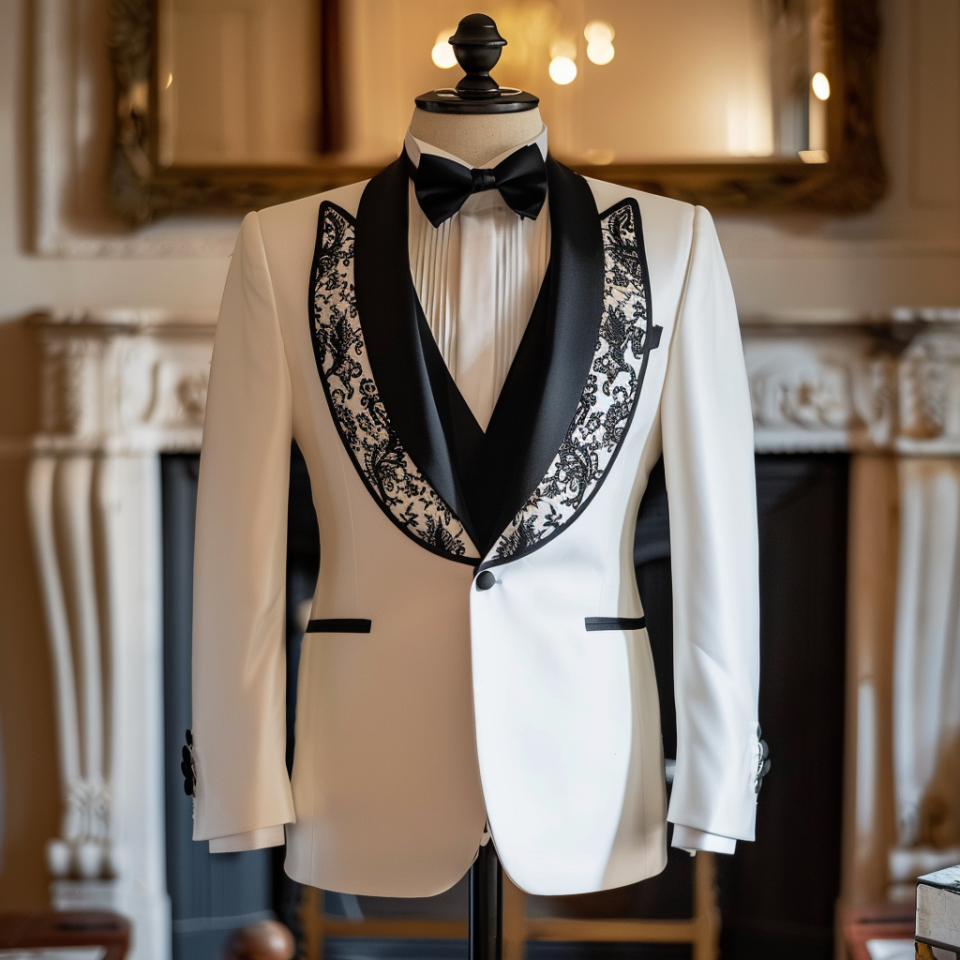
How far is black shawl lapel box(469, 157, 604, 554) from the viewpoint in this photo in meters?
1.05

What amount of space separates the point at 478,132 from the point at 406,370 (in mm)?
313

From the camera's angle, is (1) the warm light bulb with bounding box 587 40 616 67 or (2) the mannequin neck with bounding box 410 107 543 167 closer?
(2) the mannequin neck with bounding box 410 107 543 167

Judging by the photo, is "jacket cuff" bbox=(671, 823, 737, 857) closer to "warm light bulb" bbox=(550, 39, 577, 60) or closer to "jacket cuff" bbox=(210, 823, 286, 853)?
"jacket cuff" bbox=(210, 823, 286, 853)

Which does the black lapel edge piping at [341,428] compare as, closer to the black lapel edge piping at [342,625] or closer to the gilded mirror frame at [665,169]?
the black lapel edge piping at [342,625]

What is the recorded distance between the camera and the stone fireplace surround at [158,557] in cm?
193

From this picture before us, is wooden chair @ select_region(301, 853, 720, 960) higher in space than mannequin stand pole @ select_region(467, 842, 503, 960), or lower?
lower

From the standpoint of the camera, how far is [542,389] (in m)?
1.05

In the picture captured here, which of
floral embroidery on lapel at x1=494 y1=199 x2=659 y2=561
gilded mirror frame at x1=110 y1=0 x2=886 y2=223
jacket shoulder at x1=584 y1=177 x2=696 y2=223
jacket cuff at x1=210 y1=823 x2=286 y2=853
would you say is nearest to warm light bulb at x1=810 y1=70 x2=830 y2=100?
gilded mirror frame at x1=110 y1=0 x2=886 y2=223

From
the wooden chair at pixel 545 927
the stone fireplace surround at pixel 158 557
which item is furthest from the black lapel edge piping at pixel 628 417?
the wooden chair at pixel 545 927

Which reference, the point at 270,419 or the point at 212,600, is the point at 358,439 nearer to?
the point at 270,419

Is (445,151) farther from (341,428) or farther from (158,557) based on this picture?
(158,557)

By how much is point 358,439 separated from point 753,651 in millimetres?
502

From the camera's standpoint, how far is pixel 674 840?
111cm

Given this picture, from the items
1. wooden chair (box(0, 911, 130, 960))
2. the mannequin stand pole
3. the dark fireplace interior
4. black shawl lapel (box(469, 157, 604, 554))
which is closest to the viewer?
black shawl lapel (box(469, 157, 604, 554))
